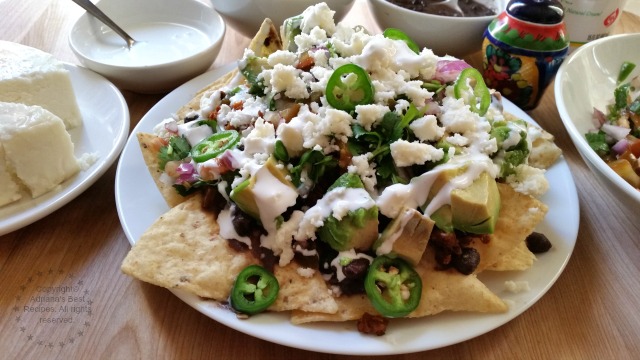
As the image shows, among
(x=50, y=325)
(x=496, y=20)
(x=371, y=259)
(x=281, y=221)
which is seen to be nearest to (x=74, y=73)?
(x=50, y=325)

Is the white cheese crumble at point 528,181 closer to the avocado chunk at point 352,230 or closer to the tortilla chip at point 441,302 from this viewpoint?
the tortilla chip at point 441,302

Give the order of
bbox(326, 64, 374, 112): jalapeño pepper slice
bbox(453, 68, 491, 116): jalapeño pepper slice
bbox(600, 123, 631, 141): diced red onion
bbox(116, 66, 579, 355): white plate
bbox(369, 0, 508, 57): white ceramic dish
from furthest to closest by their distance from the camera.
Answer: bbox(369, 0, 508, 57): white ceramic dish
bbox(600, 123, 631, 141): diced red onion
bbox(453, 68, 491, 116): jalapeño pepper slice
bbox(326, 64, 374, 112): jalapeño pepper slice
bbox(116, 66, 579, 355): white plate

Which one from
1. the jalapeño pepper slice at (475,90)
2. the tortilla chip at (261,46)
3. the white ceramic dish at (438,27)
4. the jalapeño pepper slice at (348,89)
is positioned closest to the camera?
the jalapeño pepper slice at (348,89)

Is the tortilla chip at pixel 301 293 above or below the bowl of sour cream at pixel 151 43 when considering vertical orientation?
above

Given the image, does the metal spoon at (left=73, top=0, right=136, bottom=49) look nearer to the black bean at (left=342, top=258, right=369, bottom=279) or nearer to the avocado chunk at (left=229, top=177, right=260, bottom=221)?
the avocado chunk at (left=229, top=177, right=260, bottom=221)

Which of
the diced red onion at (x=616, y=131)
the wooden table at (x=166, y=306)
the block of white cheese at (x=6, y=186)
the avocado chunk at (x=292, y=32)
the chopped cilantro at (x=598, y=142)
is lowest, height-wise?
the wooden table at (x=166, y=306)

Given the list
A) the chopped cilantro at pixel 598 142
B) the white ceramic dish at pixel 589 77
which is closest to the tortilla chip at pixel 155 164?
the white ceramic dish at pixel 589 77

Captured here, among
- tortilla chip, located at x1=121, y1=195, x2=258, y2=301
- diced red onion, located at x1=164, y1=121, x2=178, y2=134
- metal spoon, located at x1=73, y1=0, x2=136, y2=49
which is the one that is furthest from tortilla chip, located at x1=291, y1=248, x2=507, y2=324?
metal spoon, located at x1=73, y1=0, x2=136, y2=49

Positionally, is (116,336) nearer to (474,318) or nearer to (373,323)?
(373,323)
